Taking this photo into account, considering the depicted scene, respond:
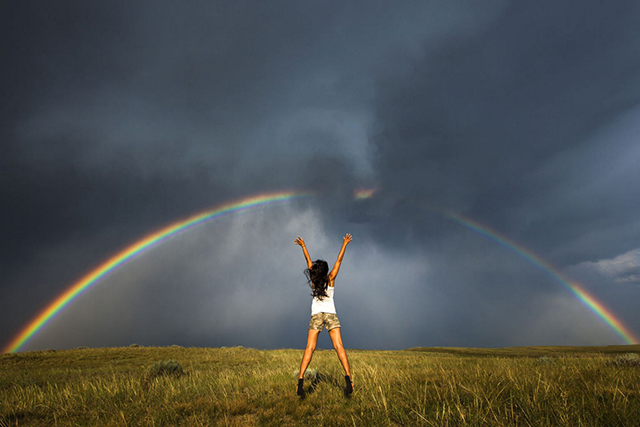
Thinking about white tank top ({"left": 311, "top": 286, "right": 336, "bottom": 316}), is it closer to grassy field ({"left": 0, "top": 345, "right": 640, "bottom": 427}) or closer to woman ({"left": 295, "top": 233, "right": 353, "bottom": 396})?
woman ({"left": 295, "top": 233, "right": 353, "bottom": 396})

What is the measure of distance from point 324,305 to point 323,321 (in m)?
0.35

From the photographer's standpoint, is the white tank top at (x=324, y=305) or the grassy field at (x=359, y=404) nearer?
the grassy field at (x=359, y=404)

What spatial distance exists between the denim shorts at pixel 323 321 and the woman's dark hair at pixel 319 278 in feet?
1.38

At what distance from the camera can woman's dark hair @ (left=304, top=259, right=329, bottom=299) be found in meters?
7.12

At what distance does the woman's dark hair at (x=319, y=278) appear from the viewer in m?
7.12

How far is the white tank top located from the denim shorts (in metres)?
0.09

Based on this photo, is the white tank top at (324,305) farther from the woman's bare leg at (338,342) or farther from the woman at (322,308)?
the woman's bare leg at (338,342)

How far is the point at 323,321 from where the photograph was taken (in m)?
6.97

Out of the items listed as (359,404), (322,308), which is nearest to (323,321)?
(322,308)

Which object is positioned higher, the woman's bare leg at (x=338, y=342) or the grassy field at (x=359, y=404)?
the woman's bare leg at (x=338, y=342)

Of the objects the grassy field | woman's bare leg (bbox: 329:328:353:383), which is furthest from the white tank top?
the grassy field

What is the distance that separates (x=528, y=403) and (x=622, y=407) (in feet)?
4.42

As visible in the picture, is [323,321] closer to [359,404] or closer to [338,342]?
[338,342]

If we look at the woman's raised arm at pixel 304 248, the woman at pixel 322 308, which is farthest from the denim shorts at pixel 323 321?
the woman's raised arm at pixel 304 248
